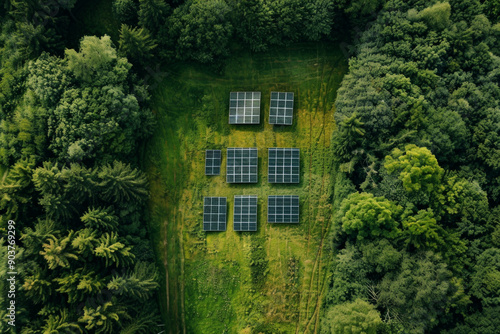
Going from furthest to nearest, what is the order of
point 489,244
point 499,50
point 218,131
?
point 218,131
point 499,50
point 489,244

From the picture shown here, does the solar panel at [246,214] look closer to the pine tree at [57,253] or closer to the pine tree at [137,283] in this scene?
the pine tree at [137,283]

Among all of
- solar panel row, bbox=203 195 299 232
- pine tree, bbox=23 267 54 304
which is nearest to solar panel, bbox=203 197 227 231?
solar panel row, bbox=203 195 299 232

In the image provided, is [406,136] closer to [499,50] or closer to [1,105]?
[499,50]

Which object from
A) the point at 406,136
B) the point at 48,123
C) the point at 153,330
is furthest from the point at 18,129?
the point at 406,136

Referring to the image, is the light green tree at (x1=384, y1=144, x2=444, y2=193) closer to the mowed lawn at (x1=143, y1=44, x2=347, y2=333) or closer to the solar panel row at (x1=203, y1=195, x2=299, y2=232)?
the mowed lawn at (x1=143, y1=44, x2=347, y2=333)

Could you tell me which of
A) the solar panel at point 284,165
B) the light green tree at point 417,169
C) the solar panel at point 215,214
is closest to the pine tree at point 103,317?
the solar panel at point 215,214

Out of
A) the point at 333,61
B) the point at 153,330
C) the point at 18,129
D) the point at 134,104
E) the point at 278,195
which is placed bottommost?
the point at 153,330

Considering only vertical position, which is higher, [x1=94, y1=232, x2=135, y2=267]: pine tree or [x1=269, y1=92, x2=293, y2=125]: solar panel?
[x1=269, y1=92, x2=293, y2=125]: solar panel
